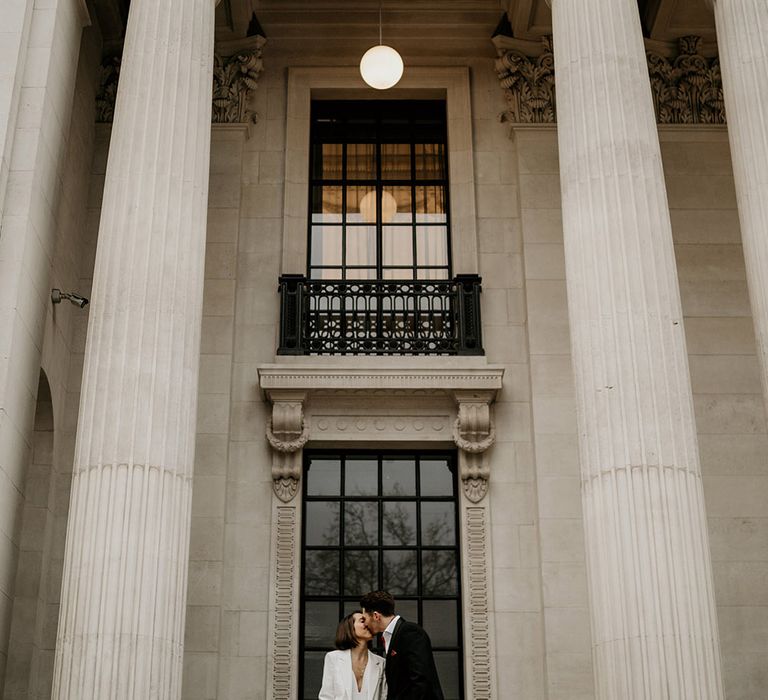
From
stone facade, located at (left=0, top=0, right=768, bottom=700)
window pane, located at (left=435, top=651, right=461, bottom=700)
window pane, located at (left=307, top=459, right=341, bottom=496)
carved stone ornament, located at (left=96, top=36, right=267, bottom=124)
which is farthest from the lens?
carved stone ornament, located at (left=96, top=36, right=267, bottom=124)

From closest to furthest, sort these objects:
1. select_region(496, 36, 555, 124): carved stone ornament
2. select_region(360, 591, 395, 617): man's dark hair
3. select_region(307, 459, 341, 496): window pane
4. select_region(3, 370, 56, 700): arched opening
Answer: select_region(360, 591, 395, 617): man's dark hair → select_region(3, 370, 56, 700): arched opening → select_region(307, 459, 341, 496): window pane → select_region(496, 36, 555, 124): carved stone ornament

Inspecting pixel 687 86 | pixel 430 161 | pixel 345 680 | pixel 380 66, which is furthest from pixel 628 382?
pixel 687 86

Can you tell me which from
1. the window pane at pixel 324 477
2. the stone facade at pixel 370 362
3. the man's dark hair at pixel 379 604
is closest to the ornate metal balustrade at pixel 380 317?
the stone facade at pixel 370 362

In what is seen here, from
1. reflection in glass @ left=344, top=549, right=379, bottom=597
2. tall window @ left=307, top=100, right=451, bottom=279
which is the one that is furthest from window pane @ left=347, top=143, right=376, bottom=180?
reflection in glass @ left=344, top=549, right=379, bottom=597

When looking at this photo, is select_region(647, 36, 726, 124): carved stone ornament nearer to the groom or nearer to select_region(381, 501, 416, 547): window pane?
select_region(381, 501, 416, 547): window pane

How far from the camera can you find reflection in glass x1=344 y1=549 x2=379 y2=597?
17.2 m

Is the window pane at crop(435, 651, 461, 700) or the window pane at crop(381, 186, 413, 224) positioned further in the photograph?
the window pane at crop(381, 186, 413, 224)

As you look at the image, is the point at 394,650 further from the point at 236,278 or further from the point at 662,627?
the point at 236,278

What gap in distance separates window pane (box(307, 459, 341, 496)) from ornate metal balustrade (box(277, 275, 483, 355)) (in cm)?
164

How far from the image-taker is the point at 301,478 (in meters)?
17.4

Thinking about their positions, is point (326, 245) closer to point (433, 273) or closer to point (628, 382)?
point (433, 273)

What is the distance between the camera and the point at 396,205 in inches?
777

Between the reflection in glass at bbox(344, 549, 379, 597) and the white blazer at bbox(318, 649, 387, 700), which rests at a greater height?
the reflection in glass at bbox(344, 549, 379, 597)

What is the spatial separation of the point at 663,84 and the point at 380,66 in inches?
195
